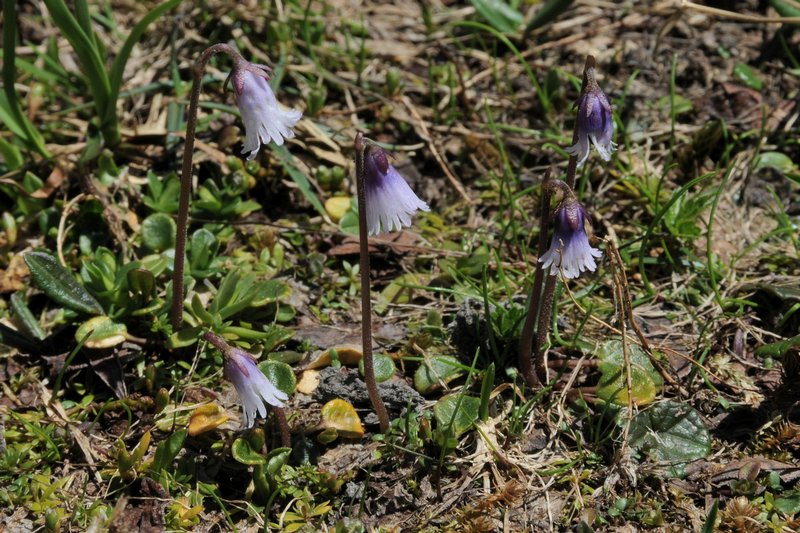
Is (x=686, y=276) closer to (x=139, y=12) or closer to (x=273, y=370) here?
(x=273, y=370)

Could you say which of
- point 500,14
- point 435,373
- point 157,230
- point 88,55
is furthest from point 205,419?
point 500,14

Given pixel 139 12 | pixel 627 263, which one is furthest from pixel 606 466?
pixel 139 12

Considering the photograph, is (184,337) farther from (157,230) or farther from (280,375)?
(157,230)

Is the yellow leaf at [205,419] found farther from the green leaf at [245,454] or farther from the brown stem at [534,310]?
the brown stem at [534,310]

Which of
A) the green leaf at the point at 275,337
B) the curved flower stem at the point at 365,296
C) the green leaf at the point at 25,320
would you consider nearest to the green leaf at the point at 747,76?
the curved flower stem at the point at 365,296

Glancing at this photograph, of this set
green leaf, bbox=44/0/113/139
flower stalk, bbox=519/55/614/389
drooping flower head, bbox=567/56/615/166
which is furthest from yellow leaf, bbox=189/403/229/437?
green leaf, bbox=44/0/113/139

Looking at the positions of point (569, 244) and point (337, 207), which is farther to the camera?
point (337, 207)
